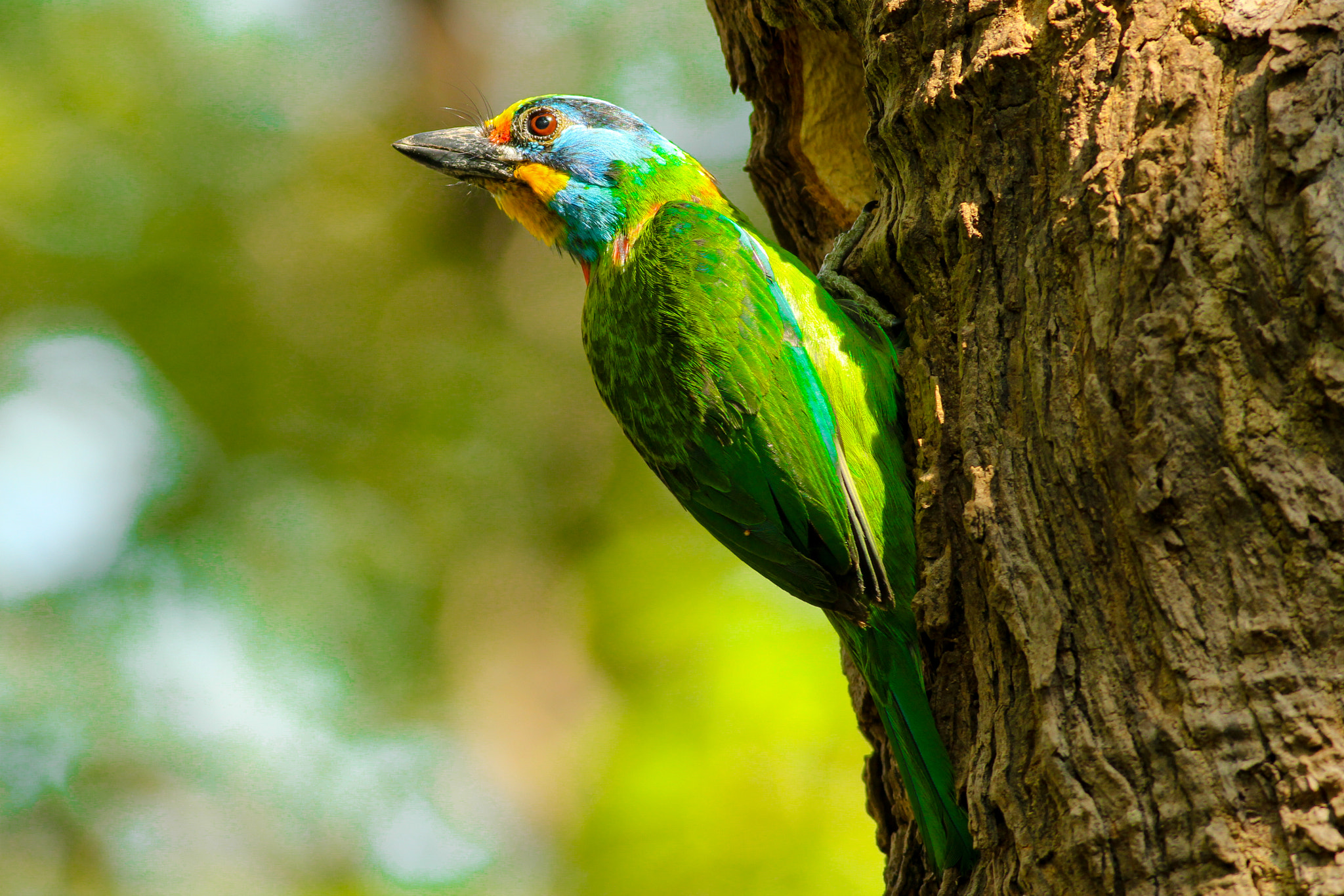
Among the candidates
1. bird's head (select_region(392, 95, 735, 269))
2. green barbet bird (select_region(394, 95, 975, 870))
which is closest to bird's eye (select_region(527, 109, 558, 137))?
→ bird's head (select_region(392, 95, 735, 269))

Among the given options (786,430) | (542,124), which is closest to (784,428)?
(786,430)

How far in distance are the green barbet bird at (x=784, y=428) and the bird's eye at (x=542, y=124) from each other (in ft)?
2.34

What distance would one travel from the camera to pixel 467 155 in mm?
3969

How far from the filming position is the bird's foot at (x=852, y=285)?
9.59 feet

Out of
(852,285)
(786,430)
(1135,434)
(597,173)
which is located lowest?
(1135,434)

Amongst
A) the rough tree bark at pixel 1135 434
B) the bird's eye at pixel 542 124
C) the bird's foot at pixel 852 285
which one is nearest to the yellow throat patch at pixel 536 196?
the bird's eye at pixel 542 124

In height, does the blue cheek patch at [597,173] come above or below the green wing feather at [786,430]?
above

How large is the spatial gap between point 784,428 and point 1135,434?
108cm

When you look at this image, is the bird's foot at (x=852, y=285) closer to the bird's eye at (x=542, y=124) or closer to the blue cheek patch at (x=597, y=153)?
the blue cheek patch at (x=597, y=153)

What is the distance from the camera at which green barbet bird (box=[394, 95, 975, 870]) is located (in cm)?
275

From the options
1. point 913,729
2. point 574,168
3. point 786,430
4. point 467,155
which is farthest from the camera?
point 467,155

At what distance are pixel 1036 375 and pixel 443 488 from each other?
628cm

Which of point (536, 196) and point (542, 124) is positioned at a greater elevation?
point (542, 124)

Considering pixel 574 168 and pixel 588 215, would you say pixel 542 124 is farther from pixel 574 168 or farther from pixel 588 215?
pixel 588 215
